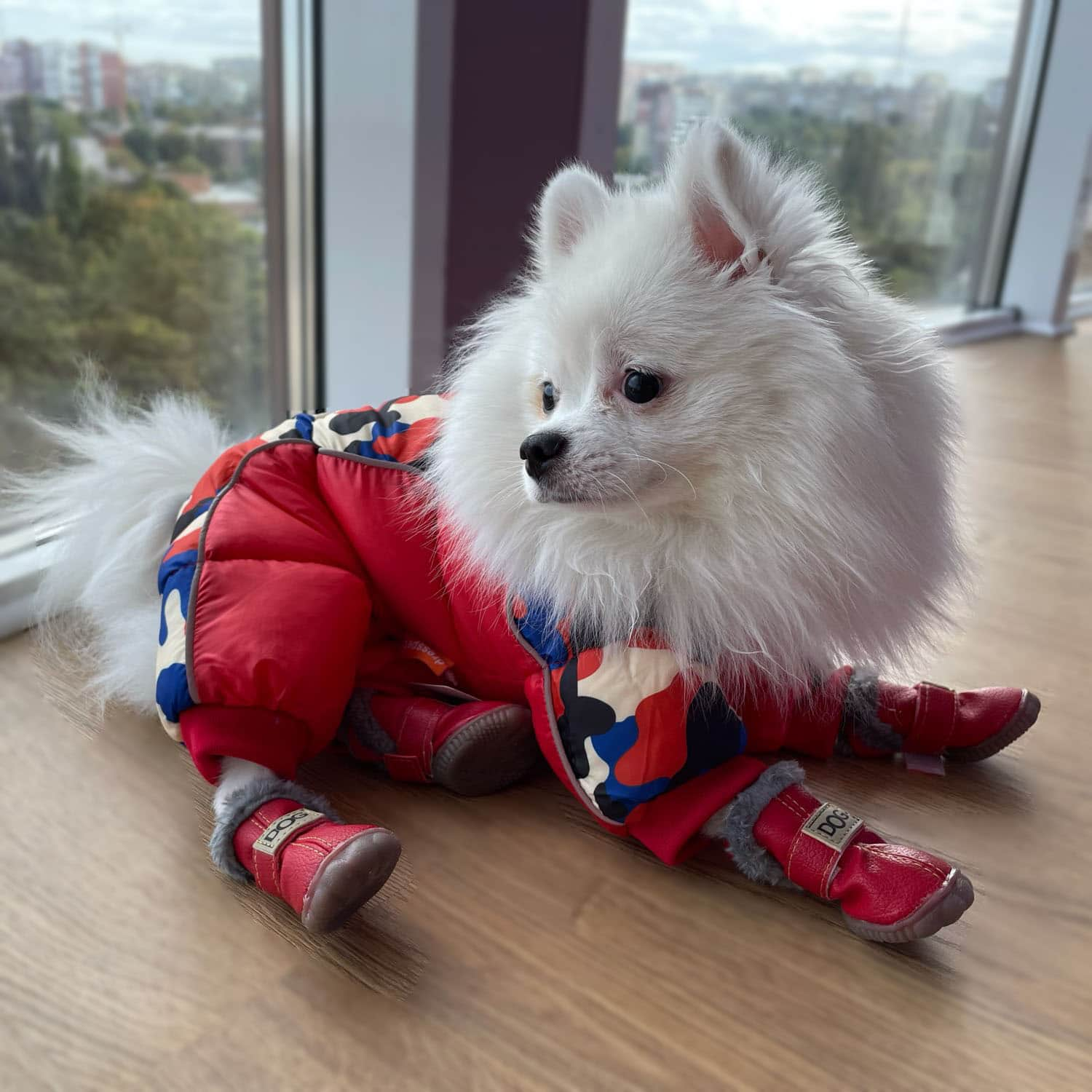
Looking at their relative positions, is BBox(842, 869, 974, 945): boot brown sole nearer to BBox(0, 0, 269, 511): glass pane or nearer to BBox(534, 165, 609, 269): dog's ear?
BBox(534, 165, 609, 269): dog's ear

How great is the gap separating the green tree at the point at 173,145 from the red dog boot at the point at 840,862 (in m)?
1.23

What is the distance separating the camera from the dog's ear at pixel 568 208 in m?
0.89

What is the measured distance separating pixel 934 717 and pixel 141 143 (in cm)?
129

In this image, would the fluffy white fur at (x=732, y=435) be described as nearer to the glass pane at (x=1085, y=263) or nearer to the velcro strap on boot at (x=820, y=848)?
the velcro strap on boot at (x=820, y=848)

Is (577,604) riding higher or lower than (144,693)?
higher

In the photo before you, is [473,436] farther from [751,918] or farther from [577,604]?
[751,918]

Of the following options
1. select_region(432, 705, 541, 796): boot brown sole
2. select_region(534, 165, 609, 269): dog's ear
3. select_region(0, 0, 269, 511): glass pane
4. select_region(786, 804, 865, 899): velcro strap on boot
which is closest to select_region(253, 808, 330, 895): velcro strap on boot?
select_region(432, 705, 541, 796): boot brown sole

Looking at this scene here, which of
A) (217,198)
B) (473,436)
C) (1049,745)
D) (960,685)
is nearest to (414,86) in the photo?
(217,198)

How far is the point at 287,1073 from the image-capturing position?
0.71 meters

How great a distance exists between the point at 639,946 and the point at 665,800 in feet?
0.38

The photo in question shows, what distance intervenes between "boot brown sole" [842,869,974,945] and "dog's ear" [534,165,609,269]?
1.98 feet

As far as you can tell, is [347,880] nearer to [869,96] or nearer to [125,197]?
[125,197]

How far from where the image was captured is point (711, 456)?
2.59ft

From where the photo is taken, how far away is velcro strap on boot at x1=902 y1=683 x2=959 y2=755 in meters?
1.05
